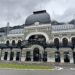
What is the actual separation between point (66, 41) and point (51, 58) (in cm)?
639

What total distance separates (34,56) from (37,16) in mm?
12156

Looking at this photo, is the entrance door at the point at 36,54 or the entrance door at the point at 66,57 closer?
the entrance door at the point at 66,57

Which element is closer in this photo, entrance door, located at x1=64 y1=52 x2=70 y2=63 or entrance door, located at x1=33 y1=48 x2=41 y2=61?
entrance door, located at x1=64 y1=52 x2=70 y2=63

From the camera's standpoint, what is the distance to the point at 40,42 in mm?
38750

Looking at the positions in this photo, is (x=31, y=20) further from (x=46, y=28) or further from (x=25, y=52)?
(x=25, y=52)

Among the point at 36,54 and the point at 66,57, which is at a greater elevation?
the point at 36,54

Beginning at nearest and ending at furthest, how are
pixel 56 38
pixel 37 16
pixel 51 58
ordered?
pixel 51 58, pixel 56 38, pixel 37 16

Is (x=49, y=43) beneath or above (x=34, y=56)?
above

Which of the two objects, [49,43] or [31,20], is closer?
[49,43]

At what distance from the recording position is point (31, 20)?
43250mm

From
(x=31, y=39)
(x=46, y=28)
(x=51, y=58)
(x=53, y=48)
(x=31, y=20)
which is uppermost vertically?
(x=31, y=20)

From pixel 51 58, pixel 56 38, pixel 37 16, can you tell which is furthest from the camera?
pixel 37 16

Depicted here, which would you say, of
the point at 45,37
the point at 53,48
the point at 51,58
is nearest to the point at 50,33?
the point at 45,37

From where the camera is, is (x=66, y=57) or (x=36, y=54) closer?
(x=66, y=57)
